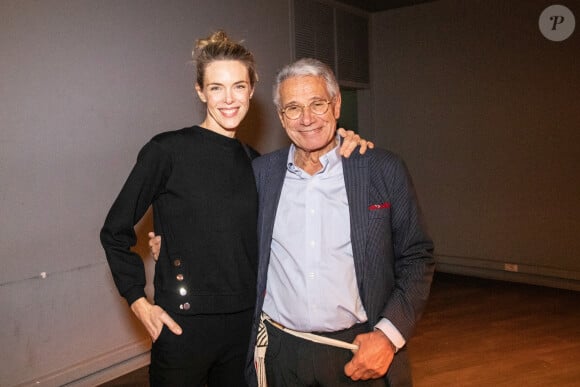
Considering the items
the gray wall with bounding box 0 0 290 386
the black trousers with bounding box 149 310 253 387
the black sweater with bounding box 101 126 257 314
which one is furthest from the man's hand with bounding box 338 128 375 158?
the gray wall with bounding box 0 0 290 386

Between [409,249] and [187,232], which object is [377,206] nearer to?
[409,249]

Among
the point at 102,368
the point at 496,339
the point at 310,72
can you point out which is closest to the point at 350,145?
the point at 310,72

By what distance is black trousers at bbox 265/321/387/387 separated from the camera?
168cm

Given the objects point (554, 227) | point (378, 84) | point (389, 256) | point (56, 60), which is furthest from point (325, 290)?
point (378, 84)

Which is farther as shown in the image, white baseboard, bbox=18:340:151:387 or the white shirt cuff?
white baseboard, bbox=18:340:151:387

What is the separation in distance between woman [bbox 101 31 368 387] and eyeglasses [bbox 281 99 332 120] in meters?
0.15

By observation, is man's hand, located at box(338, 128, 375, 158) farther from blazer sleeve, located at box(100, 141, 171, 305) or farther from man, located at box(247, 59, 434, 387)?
blazer sleeve, located at box(100, 141, 171, 305)

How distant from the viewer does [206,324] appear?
1831 millimetres

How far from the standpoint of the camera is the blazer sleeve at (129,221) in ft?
5.73

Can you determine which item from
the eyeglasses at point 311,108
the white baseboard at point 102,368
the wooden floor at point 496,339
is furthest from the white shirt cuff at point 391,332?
the white baseboard at point 102,368

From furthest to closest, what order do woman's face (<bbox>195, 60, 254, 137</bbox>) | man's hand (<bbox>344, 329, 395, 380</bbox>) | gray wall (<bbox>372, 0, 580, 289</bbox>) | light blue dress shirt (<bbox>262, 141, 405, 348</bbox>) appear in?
1. gray wall (<bbox>372, 0, 580, 289</bbox>)
2. woman's face (<bbox>195, 60, 254, 137</bbox>)
3. light blue dress shirt (<bbox>262, 141, 405, 348</bbox>)
4. man's hand (<bbox>344, 329, 395, 380</bbox>)

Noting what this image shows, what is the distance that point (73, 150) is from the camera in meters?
3.30

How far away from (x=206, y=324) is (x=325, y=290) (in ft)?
1.52

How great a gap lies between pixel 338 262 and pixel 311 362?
0.34 metres
